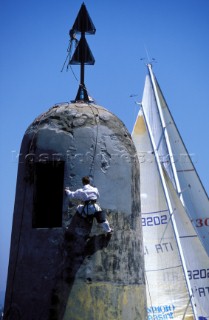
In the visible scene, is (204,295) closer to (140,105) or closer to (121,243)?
(140,105)

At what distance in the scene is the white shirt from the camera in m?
8.82

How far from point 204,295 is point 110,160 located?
18.7 meters

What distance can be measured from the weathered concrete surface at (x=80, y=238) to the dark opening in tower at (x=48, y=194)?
0.12 m

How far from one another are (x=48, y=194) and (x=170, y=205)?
1787 centimetres

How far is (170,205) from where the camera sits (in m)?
27.0

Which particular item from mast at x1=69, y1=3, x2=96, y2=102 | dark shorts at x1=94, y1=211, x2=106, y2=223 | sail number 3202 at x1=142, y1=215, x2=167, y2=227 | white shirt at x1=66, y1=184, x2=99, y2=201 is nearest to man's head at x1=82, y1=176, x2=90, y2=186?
white shirt at x1=66, y1=184, x2=99, y2=201

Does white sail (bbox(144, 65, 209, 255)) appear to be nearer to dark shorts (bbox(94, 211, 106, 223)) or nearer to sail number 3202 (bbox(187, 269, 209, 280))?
sail number 3202 (bbox(187, 269, 209, 280))

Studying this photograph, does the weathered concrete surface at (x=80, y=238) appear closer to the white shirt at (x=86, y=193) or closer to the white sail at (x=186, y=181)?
the white shirt at (x=86, y=193)

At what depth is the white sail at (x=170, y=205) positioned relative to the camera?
26125 millimetres

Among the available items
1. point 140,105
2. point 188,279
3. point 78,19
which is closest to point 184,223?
point 188,279

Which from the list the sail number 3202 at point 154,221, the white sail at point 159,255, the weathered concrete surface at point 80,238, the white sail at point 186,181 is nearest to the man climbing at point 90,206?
the weathered concrete surface at point 80,238

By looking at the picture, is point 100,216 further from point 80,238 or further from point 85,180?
point 85,180

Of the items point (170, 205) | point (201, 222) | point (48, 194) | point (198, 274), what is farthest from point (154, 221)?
point (48, 194)

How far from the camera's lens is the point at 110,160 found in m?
9.44
